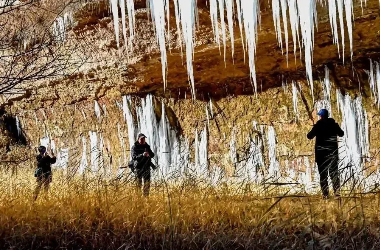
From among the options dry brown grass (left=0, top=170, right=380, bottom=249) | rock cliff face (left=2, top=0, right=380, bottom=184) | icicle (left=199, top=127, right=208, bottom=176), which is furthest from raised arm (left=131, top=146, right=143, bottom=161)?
icicle (left=199, top=127, right=208, bottom=176)

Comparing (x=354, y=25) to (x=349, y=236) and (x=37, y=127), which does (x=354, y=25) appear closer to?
(x=349, y=236)

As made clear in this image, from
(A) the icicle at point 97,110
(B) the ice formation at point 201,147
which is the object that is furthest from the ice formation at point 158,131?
(A) the icicle at point 97,110

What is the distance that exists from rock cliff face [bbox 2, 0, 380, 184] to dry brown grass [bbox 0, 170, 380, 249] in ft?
18.3

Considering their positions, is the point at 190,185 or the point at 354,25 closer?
the point at 190,185

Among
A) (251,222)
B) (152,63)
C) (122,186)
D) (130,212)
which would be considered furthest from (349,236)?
(152,63)

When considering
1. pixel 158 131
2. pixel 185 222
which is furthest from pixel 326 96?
pixel 185 222

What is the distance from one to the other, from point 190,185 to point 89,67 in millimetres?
7664

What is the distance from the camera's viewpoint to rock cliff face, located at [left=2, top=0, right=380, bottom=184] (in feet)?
32.4

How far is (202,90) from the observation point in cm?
1243

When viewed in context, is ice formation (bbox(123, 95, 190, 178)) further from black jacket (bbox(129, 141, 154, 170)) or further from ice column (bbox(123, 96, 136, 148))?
black jacket (bbox(129, 141, 154, 170))

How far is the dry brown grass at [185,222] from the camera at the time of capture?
314 cm

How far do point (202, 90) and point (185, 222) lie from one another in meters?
9.06

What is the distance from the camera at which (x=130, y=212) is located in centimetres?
370

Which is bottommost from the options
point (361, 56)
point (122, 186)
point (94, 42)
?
point (122, 186)
